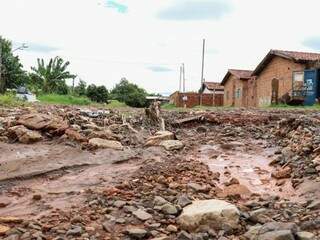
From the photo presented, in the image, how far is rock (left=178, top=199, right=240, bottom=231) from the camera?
4.62 metres

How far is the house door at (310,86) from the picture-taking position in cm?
2292

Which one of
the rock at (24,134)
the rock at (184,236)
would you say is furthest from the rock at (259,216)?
the rock at (24,134)

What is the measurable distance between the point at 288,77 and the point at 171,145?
1775 centimetres

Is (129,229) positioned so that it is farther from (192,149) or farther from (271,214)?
(192,149)

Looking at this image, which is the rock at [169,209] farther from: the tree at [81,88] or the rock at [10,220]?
the tree at [81,88]

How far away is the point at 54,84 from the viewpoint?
34375mm

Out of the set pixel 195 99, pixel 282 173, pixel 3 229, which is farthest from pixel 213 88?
pixel 3 229

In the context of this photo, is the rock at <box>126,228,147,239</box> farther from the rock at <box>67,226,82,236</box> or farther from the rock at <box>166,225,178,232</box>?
the rock at <box>67,226,82,236</box>

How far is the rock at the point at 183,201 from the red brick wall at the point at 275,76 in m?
20.0

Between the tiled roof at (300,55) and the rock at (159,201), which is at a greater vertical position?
the tiled roof at (300,55)

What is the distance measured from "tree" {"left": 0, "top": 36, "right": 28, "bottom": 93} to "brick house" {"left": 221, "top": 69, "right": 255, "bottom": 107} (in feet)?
50.8

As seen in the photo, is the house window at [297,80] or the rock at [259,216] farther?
the house window at [297,80]

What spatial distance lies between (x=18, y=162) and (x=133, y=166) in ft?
5.52


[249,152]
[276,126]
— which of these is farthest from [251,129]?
[249,152]
